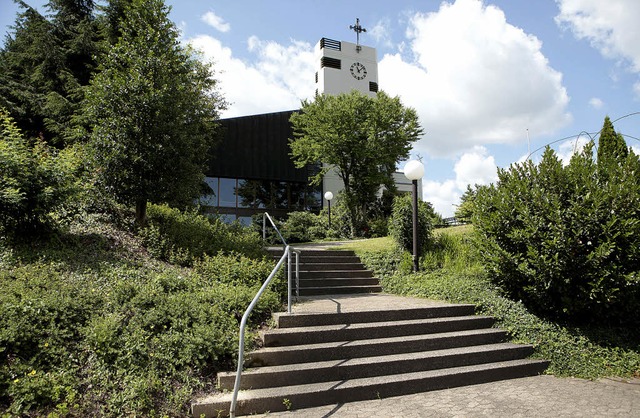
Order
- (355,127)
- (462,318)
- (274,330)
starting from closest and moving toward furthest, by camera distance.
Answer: (274,330) < (462,318) < (355,127)

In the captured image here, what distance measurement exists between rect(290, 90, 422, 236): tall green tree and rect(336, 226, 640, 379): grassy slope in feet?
34.6

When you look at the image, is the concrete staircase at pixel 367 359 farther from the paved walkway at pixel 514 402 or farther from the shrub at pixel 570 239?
the shrub at pixel 570 239

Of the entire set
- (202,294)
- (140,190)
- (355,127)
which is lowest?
(202,294)

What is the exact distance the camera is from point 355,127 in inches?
A: 786

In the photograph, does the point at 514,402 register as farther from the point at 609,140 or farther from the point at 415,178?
the point at 609,140

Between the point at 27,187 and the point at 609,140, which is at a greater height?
the point at 609,140

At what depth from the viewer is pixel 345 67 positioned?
98.4 ft

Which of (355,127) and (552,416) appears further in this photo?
(355,127)

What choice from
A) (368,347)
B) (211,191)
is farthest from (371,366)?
(211,191)

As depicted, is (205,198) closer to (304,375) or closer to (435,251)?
(435,251)

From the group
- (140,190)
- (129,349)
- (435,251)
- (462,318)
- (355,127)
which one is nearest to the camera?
(129,349)

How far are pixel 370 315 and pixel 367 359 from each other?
0.97 metres

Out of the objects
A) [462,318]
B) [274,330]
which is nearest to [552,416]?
[462,318]

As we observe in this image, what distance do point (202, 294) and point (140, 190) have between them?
337 centimetres
